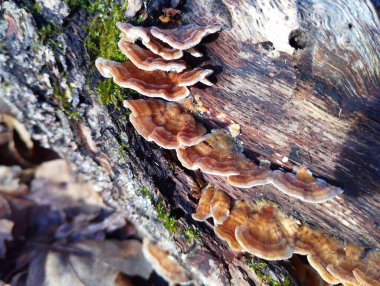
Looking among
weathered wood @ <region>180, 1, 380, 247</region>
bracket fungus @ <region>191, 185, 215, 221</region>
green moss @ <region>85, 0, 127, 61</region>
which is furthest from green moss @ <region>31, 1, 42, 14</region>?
bracket fungus @ <region>191, 185, 215, 221</region>

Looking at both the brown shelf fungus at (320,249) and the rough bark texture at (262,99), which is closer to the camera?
the rough bark texture at (262,99)

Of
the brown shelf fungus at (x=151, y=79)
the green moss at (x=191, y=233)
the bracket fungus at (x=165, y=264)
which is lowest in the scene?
the bracket fungus at (x=165, y=264)

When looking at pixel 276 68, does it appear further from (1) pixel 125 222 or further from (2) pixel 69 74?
(1) pixel 125 222

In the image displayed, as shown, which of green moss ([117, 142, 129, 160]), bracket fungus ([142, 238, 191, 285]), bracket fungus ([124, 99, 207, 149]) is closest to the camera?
bracket fungus ([124, 99, 207, 149])

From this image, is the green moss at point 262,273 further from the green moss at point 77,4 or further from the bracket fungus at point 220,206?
the green moss at point 77,4

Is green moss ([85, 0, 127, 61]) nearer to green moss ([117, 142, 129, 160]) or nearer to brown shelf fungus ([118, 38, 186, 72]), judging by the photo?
brown shelf fungus ([118, 38, 186, 72])

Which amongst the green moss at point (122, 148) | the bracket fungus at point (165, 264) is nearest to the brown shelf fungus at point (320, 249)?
the bracket fungus at point (165, 264)
